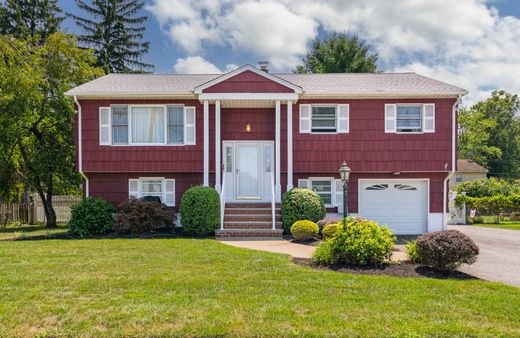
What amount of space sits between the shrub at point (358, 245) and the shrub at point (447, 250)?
709mm

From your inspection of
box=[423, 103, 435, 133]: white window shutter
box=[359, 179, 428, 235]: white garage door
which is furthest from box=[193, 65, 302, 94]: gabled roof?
box=[423, 103, 435, 133]: white window shutter

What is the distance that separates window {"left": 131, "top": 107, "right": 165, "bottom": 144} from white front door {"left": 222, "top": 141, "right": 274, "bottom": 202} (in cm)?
249

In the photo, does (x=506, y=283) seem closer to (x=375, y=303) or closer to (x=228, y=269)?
(x=375, y=303)

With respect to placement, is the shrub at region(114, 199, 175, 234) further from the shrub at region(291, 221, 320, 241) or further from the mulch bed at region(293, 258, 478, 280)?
the mulch bed at region(293, 258, 478, 280)

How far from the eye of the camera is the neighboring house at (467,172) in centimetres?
3840

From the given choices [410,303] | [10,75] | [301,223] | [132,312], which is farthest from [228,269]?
[10,75]

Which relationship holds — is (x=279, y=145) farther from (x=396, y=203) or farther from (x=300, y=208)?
(x=396, y=203)

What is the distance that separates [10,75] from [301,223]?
13325 mm

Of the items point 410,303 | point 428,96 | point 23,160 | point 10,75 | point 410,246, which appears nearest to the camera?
point 410,303

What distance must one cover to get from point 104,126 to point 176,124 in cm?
262

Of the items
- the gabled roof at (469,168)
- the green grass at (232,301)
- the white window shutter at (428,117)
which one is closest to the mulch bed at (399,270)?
the green grass at (232,301)

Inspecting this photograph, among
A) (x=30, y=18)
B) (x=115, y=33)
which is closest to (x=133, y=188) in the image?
(x=30, y=18)

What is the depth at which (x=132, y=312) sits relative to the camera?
5023mm

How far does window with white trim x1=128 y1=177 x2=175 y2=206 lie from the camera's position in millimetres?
15039
